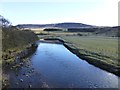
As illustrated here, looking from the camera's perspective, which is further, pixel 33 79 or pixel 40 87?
pixel 33 79

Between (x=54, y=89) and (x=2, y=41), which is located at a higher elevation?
(x=2, y=41)

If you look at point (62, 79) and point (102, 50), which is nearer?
point (62, 79)

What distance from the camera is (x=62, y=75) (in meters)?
33.7

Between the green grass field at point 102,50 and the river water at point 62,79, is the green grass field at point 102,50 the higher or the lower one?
the higher one

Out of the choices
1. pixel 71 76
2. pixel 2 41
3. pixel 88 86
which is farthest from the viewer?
pixel 2 41

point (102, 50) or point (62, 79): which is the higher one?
point (102, 50)

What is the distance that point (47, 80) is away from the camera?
99.9 ft

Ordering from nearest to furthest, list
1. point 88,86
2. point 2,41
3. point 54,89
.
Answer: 1. point 54,89
2. point 88,86
3. point 2,41

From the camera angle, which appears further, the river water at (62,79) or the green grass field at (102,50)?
the green grass field at (102,50)

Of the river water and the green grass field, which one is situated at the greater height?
the green grass field

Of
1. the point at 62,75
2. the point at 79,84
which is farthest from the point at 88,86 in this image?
the point at 62,75

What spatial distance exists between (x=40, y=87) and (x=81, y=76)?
26.4 ft

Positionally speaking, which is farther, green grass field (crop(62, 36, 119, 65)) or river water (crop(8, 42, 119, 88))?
green grass field (crop(62, 36, 119, 65))

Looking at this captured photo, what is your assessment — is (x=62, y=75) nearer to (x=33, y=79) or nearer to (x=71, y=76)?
(x=71, y=76)
